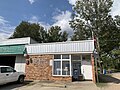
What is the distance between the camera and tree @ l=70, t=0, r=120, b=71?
36.5 metres

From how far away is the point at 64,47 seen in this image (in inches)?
681

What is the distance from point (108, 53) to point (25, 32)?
70.6 feet

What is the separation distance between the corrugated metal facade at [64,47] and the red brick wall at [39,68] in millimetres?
640

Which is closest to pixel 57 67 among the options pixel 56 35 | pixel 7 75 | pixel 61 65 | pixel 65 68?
pixel 61 65

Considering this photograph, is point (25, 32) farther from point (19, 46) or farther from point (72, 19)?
point (19, 46)

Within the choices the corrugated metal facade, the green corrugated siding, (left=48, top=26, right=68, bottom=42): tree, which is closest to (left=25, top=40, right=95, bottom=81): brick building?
the corrugated metal facade

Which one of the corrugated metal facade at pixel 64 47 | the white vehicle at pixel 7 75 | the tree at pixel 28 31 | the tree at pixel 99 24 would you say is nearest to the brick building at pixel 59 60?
the corrugated metal facade at pixel 64 47

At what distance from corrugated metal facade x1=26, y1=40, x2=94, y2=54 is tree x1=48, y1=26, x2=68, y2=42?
101ft

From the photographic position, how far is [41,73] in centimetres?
1795

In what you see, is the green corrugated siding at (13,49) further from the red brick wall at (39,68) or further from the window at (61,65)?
the window at (61,65)

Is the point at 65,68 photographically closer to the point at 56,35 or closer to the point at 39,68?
the point at 39,68

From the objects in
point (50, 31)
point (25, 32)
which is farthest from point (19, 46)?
point (50, 31)

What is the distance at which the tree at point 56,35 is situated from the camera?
4972 centimetres

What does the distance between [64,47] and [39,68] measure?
3581 millimetres
